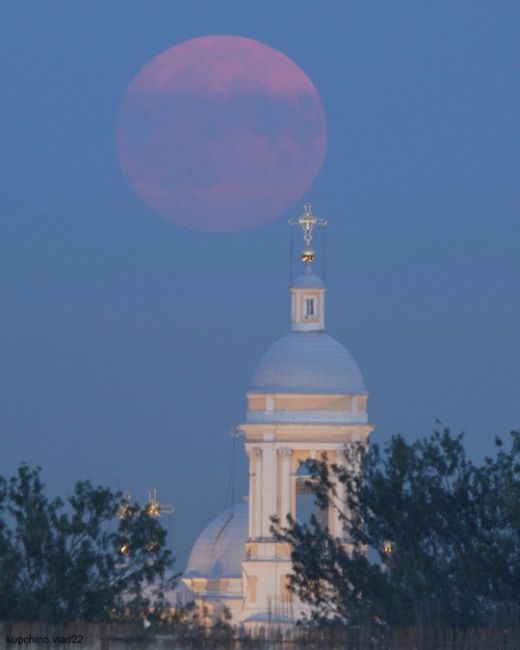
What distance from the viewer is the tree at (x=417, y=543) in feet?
195

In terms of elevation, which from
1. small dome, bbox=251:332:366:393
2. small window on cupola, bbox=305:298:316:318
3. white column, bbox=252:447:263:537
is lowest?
white column, bbox=252:447:263:537

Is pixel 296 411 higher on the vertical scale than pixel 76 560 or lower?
higher

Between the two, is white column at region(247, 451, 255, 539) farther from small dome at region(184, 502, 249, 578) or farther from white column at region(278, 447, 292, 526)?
small dome at region(184, 502, 249, 578)

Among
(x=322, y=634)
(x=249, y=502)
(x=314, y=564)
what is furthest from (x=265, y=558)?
(x=322, y=634)

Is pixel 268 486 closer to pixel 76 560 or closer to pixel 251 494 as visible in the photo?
pixel 251 494

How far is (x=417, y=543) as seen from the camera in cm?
6500

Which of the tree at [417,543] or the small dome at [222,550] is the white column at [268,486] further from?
the tree at [417,543]

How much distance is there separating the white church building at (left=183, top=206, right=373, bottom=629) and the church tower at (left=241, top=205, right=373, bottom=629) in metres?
0.04

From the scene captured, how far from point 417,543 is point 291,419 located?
61.2m

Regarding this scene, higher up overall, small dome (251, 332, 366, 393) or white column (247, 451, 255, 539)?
small dome (251, 332, 366, 393)

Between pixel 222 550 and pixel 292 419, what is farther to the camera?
pixel 222 550

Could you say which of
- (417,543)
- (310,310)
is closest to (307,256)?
(310,310)

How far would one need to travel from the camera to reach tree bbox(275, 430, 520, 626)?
59.3 meters

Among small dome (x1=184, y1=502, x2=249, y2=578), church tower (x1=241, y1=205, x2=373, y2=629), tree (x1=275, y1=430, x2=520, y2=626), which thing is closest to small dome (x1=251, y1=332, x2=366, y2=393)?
church tower (x1=241, y1=205, x2=373, y2=629)
